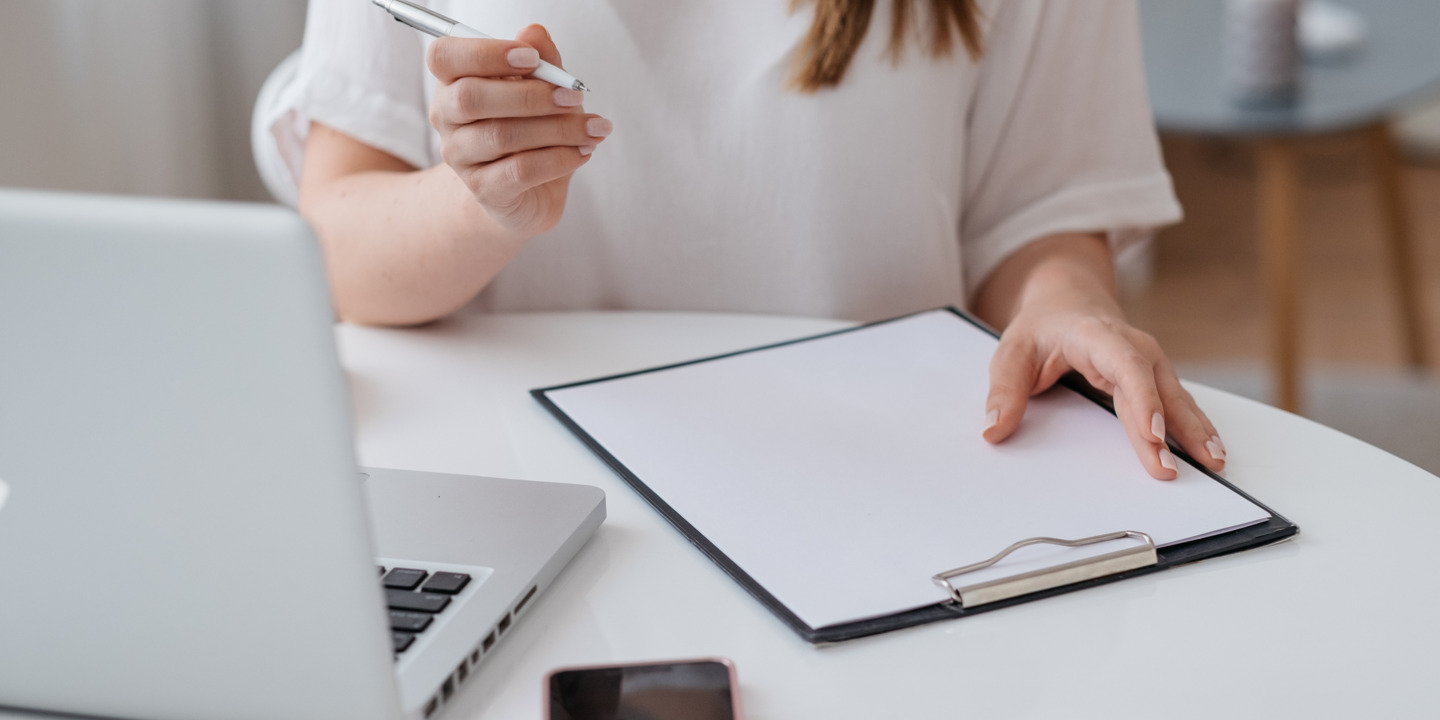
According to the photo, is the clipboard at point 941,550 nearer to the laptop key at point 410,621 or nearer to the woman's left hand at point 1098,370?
the woman's left hand at point 1098,370

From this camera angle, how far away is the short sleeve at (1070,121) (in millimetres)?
868

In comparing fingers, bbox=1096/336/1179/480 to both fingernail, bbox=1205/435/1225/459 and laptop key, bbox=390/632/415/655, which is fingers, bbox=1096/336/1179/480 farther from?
laptop key, bbox=390/632/415/655

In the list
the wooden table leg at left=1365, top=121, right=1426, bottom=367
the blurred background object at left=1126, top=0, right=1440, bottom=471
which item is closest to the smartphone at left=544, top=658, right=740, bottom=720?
the blurred background object at left=1126, top=0, right=1440, bottom=471

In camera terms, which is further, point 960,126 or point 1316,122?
point 1316,122

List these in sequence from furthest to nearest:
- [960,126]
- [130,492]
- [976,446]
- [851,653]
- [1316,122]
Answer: [1316,122], [960,126], [976,446], [851,653], [130,492]

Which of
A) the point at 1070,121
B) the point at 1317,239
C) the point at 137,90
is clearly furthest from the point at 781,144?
the point at 1317,239

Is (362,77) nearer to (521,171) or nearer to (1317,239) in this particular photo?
(521,171)

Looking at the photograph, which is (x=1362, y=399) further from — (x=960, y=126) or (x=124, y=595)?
(x=124, y=595)

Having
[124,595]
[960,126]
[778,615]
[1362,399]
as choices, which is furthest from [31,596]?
[1362,399]

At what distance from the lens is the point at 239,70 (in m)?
1.60

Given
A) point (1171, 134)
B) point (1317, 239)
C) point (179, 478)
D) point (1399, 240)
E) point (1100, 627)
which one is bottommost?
point (1317, 239)

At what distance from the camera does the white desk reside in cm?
41

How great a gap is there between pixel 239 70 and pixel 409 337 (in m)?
1.02

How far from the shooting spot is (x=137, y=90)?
1.42 m
